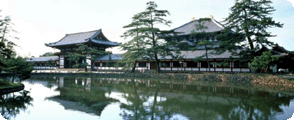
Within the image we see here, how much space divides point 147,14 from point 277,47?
55.2ft

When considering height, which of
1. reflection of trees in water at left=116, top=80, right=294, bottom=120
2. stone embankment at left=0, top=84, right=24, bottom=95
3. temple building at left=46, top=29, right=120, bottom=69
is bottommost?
reflection of trees in water at left=116, top=80, right=294, bottom=120

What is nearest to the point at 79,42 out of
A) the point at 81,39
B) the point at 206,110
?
the point at 81,39

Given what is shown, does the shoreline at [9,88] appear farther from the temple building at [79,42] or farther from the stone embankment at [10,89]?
the temple building at [79,42]

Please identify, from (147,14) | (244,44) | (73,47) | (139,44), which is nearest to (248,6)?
(244,44)

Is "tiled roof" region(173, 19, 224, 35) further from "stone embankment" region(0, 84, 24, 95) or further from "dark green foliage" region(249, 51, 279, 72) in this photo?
"stone embankment" region(0, 84, 24, 95)

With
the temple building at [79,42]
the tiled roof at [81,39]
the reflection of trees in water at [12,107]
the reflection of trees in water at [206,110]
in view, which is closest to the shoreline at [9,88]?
the reflection of trees in water at [12,107]

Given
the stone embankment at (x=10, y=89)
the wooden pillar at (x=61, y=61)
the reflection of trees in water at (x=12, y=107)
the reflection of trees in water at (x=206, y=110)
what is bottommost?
the reflection of trees in water at (x=206, y=110)

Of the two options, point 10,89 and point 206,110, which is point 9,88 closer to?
point 10,89

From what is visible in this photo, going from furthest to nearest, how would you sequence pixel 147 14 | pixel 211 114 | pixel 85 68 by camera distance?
pixel 85 68, pixel 147 14, pixel 211 114

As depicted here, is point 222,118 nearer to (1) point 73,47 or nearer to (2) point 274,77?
(2) point 274,77

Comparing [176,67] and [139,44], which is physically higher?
[139,44]

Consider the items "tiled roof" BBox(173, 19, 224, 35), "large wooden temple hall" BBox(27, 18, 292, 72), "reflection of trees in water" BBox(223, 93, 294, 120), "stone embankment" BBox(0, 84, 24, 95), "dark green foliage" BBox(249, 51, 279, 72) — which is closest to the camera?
"reflection of trees in water" BBox(223, 93, 294, 120)

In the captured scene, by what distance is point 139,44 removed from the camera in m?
27.9

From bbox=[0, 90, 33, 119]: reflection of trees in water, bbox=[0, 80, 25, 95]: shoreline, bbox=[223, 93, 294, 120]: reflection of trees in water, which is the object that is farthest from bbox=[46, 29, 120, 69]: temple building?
bbox=[223, 93, 294, 120]: reflection of trees in water
